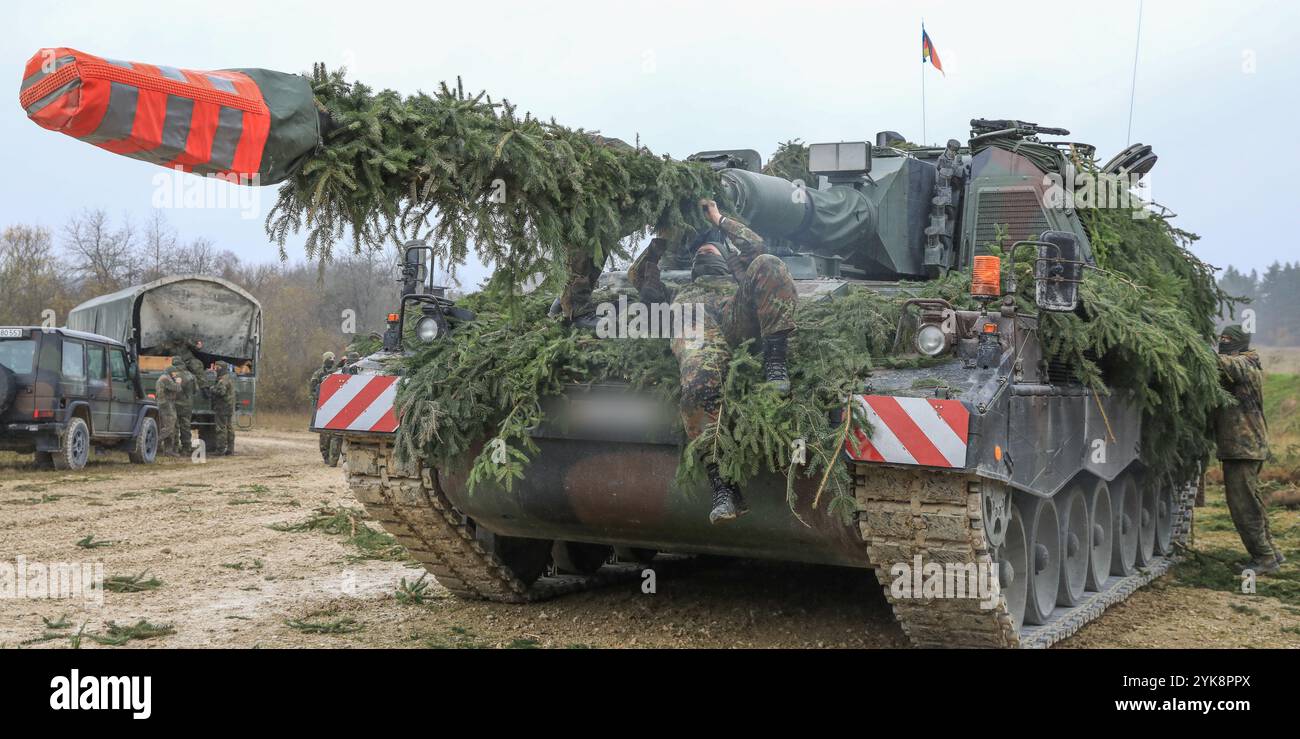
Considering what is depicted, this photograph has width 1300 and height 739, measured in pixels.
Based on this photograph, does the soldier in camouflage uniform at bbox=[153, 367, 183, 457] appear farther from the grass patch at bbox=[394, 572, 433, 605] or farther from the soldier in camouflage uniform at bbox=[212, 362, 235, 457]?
the grass patch at bbox=[394, 572, 433, 605]

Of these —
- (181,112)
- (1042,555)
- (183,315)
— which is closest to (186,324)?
(183,315)

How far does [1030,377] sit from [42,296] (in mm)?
29280

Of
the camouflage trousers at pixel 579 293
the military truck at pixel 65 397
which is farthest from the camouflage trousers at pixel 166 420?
the camouflage trousers at pixel 579 293

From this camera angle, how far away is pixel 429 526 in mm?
6492

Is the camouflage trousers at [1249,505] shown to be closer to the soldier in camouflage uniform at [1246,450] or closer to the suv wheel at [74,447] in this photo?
the soldier in camouflage uniform at [1246,450]

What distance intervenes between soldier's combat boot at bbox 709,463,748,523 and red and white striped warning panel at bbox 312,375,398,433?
1.69 meters

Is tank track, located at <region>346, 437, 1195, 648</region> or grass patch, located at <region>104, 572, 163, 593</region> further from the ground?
tank track, located at <region>346, 437, 1195, 648</region>

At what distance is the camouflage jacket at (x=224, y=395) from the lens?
18891mm

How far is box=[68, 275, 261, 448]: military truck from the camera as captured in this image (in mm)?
19250

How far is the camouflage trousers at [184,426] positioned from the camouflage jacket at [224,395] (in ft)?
1.85

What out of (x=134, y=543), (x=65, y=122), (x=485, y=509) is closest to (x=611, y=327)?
(x=485, y=509)

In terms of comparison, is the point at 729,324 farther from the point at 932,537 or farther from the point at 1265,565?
the point at 1265,565

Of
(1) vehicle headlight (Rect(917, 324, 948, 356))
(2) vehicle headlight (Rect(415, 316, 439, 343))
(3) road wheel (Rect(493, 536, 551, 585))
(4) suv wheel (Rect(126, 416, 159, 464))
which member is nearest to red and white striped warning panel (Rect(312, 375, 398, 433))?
(2) vehicle headlight (Rect(415, 316, 439, 343))

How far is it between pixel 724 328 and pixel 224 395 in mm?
14738
